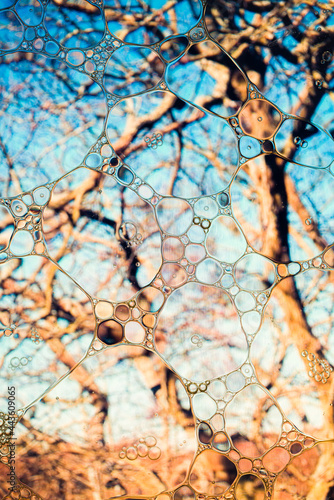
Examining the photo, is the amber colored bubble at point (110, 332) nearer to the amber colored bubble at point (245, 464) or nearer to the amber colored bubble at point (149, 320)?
the amber colored bubble at point (149, 320)

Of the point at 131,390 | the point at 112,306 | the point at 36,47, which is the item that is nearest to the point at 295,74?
→ the point at 36,47

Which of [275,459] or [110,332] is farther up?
[110,332]

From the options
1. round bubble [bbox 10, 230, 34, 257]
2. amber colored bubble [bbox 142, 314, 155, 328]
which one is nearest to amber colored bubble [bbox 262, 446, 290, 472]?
amber colored bubble [bbox 142, 314, 155, 328]

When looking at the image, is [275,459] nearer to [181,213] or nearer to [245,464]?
[245,464]

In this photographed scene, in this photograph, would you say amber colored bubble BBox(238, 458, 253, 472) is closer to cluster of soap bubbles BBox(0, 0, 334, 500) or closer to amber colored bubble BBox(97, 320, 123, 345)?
cluster of soap bubbles BBox(0, 0, 334, 500)

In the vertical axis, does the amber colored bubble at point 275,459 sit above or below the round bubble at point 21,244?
below

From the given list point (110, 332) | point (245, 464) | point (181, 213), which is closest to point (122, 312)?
point (110, 332)

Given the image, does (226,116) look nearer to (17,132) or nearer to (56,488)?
(17,132)

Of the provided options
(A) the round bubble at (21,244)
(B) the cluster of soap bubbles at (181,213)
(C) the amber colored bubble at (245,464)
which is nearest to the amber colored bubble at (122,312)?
(B) the cluster of soap bubbles at (181,213)
